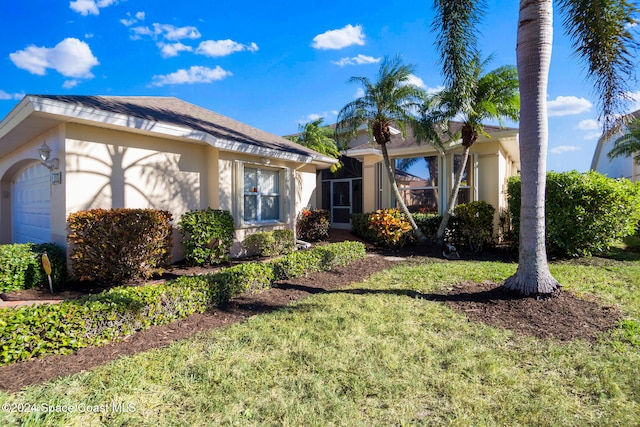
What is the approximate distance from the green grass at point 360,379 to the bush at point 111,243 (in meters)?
3.06

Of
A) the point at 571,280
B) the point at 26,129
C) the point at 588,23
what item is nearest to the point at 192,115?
the point at 26,129

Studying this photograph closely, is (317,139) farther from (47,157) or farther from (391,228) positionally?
(47,157)

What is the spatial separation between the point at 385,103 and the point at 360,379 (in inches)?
352

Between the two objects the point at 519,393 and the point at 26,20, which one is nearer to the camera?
the point at 519,393

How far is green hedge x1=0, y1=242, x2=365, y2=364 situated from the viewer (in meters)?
3.27

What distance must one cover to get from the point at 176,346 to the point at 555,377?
4.00m

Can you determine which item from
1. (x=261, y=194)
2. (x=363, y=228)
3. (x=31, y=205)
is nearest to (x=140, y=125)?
(x=261, y=194)

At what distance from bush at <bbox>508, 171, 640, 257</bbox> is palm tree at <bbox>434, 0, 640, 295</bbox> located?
2.09m

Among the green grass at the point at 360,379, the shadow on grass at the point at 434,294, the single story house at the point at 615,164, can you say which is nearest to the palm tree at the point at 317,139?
the single story house at the point at 615,164

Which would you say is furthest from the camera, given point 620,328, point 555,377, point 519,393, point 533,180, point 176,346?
point 533,180

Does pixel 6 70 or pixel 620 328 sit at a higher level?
pixel 6 70

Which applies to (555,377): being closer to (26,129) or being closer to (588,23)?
(588,23)

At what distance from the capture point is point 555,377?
3.02 metres

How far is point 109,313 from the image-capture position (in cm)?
382
